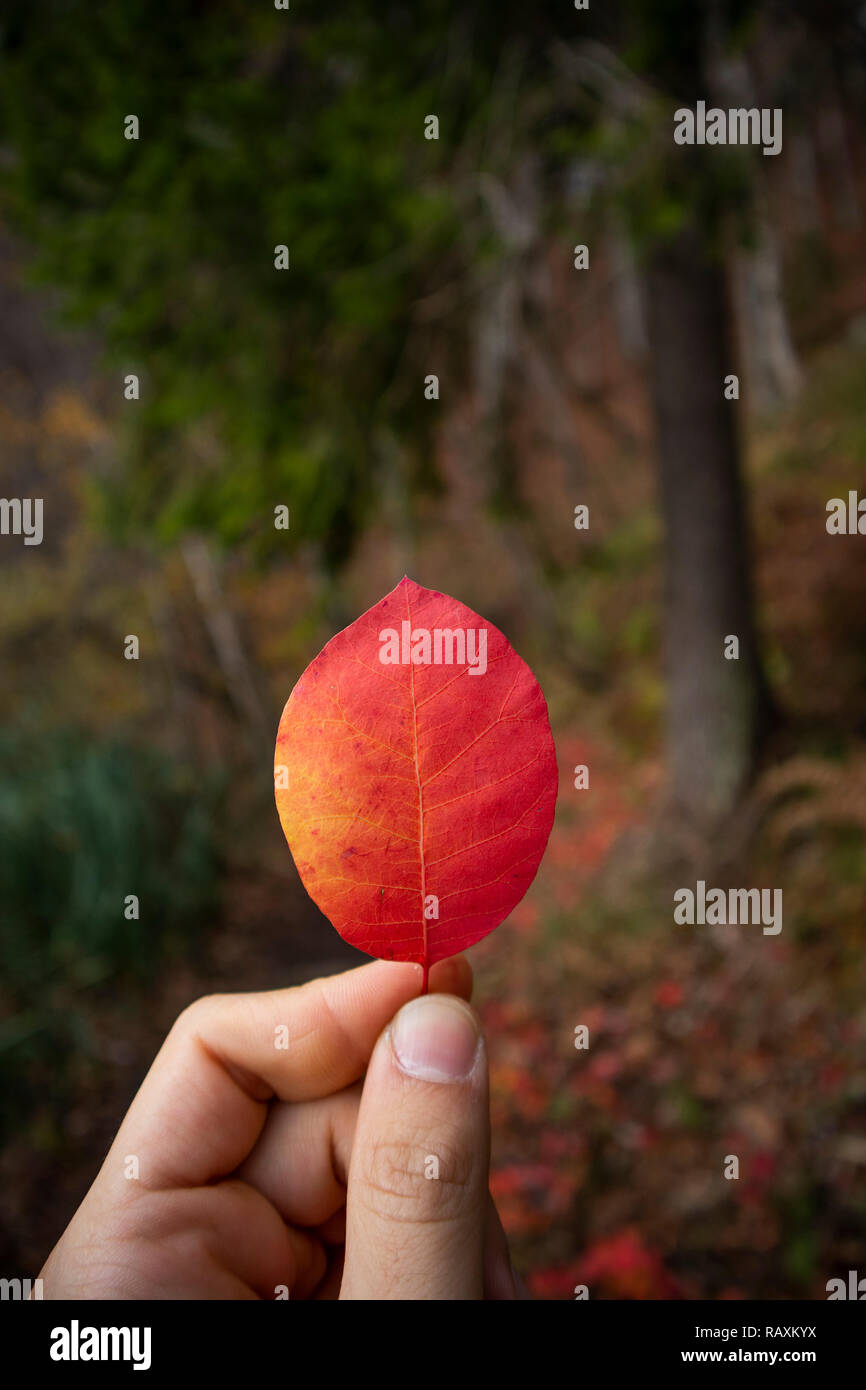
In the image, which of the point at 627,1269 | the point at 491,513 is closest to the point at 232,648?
the point at 491,513

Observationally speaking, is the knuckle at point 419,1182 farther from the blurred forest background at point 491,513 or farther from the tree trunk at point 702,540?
the tree trunk at point 702,540

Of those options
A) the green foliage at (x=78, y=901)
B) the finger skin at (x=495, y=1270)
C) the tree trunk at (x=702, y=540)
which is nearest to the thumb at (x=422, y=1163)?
the finger skin at (x=495, y=1270)

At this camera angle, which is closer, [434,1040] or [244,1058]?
[434,1040]

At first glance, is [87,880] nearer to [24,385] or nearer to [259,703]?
[259,703]

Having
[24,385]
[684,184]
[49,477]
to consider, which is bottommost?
[684,184]

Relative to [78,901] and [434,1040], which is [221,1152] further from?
[78,901]

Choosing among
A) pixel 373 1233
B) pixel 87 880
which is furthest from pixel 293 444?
pixel 373 1233

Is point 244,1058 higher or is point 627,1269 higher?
point 244,1058
